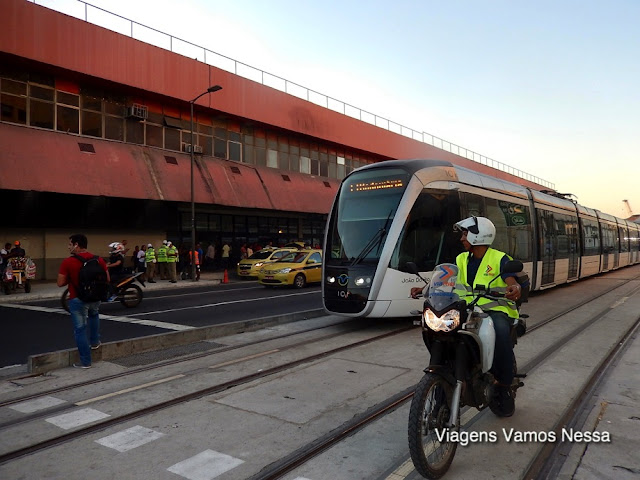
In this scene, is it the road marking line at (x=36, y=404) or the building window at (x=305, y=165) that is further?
the building window at (x=305, y=165)

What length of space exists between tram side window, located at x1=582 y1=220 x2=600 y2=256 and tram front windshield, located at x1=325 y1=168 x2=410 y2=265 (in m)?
13.0

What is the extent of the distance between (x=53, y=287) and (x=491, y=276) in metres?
19.7

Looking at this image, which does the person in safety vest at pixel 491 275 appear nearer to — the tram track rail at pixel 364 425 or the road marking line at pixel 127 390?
the tram track rail at pixel 364 425

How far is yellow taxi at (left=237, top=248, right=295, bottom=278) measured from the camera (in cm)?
2275

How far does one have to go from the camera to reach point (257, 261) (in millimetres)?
23641

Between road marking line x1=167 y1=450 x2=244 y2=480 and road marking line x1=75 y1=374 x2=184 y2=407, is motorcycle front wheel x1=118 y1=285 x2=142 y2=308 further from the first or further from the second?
road marking line x1=167 y1=450 x2=244 y2=480

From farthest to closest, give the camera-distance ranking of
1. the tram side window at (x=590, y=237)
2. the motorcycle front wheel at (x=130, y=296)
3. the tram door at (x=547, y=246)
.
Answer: the tram side window at (x=590, y=237) < the tram door at (x=547, y=246) < the motorcycle front wheel at (x=130, y=296)

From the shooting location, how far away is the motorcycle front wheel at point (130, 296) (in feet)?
42.3

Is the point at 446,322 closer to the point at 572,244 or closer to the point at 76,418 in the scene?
the point at 76,418

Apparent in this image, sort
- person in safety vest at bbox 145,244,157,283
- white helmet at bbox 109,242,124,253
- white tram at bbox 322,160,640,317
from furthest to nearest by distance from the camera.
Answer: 1. person in safety vest at bbox 145,244,157,283
2. white helmet at bbox 109,242,124,253
3. white tram at bbox 322,160,640,317

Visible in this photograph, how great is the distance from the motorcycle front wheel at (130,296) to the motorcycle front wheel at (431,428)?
11157mm

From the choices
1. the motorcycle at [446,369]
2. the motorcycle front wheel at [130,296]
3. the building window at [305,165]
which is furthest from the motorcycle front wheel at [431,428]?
the building window at [305,165]

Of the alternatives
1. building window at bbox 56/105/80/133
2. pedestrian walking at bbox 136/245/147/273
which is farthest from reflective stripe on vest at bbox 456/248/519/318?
building window at bbox 56/105/80/133

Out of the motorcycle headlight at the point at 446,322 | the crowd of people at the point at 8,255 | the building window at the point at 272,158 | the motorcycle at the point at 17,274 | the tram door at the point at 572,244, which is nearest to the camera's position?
the motorcycle headlight at the point at 446,322
